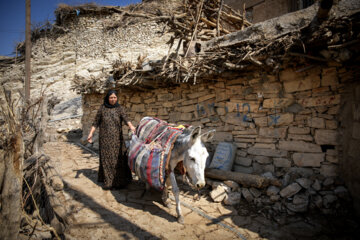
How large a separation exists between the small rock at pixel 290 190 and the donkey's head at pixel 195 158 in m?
1.69

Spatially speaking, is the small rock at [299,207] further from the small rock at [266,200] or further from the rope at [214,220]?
the rope at [214,220]

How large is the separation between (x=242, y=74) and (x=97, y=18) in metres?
16.3

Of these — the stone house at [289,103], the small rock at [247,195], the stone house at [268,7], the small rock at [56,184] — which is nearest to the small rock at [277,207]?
the stone house at [289,103]

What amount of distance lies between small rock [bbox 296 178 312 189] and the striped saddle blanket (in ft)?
7.38

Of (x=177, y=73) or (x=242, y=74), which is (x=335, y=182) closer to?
(x=242, y=74)

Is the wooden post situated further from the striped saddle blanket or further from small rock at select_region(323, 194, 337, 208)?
small rock at select_region(323, 194, 337, 208)

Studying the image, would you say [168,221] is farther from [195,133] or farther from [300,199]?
[300,199]

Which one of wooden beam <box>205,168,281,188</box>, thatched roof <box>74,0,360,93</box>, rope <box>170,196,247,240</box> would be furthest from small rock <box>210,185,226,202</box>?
thatched roof <box>74,0,360,93</box>

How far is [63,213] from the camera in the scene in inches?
83.0

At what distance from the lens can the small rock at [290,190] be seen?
317 cm

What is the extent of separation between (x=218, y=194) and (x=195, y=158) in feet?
4.62

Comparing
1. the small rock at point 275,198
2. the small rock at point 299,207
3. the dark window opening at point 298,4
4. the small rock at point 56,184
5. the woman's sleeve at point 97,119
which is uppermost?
the dark window opening at point 298,4

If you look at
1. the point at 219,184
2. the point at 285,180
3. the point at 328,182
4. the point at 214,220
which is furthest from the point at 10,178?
the point at 328,182

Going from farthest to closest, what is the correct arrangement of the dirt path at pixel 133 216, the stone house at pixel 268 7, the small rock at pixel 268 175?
the stone house at pixel 268 7, the small rock at pixel 268 175, the dirt path at pixel 133 216
